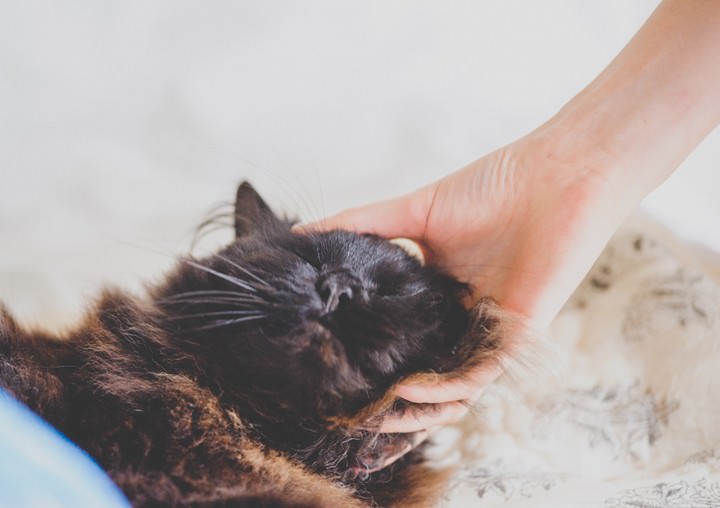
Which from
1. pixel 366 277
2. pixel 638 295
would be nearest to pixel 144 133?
pixel 366 277

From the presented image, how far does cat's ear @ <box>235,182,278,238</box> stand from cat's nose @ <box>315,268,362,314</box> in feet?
1.61

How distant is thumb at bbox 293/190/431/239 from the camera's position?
188cm

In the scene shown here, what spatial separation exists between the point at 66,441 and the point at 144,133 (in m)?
1.37

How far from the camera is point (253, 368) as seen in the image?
1.27 metres

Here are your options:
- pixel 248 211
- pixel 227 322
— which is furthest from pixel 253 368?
pixel 248 211

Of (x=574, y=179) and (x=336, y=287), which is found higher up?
(x=336, y=287)

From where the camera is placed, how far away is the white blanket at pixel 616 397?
185 centimetres

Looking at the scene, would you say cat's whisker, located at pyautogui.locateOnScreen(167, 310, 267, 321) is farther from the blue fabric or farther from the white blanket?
the white blanket

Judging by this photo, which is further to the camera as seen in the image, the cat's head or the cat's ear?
the cat's ear

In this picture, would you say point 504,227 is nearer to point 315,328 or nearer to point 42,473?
point 315,328

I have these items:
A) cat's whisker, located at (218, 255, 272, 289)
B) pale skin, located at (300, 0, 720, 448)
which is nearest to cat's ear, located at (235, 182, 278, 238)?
pale skin, located at (300, 0, 720, 448)

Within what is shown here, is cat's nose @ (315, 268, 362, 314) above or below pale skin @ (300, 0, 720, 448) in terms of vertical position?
above

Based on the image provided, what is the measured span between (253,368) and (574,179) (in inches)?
37.8

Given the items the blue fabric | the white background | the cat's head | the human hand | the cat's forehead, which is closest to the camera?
the blue fabric
